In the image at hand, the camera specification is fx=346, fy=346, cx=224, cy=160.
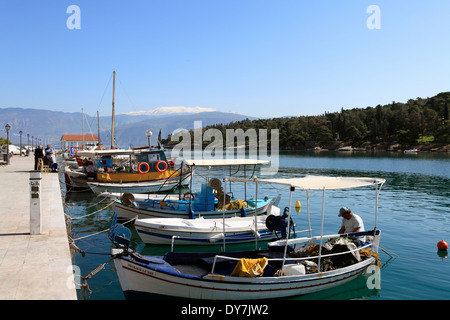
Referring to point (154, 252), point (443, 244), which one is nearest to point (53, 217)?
point (154, 252)

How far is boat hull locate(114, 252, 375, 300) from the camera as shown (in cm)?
888

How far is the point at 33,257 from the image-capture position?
8492 millimetres

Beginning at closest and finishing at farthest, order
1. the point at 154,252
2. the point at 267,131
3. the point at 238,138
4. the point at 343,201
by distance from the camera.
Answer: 1. the point at 154,252
2. the point at 343,201
3. the point at 267,131
4. the point at 238,138

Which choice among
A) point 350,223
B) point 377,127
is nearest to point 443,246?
point 350,223

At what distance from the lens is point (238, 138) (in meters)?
172

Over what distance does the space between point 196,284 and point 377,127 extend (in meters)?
128

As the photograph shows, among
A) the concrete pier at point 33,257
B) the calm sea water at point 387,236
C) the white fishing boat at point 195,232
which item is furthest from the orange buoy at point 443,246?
the concrete pier at point 33,257

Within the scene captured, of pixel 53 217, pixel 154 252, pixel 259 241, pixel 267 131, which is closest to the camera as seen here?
pixel 53 217

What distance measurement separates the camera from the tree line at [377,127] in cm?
11350

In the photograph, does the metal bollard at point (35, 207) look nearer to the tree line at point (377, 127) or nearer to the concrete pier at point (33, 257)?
the concrete pier at point (33, 257)

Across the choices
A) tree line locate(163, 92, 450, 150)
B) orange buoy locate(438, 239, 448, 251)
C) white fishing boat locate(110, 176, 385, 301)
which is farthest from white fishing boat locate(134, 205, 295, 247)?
tree line locate(163, 92, 450, 150)

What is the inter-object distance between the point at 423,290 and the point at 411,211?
47.5 ft

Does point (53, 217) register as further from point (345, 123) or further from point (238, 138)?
point (238, 138)
